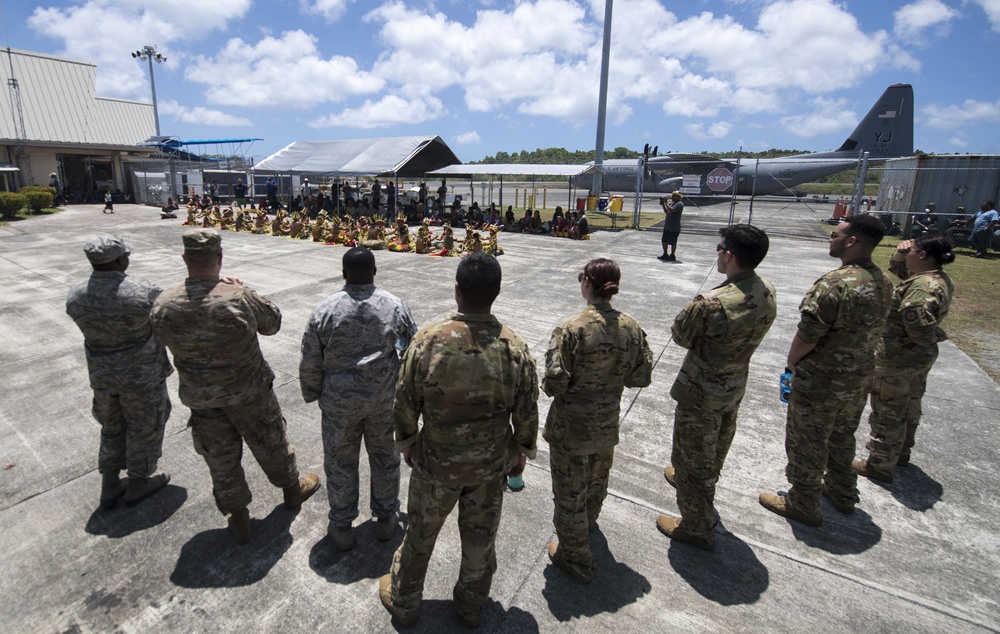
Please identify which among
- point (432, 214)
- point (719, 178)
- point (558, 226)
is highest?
point (719, 178)

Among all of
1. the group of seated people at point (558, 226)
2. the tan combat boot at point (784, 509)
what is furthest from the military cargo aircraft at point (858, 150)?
the tan combat boot at point (784, 509)

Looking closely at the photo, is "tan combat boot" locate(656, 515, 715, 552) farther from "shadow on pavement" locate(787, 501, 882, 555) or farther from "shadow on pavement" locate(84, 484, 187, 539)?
"shadow on pavement" locate(84, 484, 187, 539)

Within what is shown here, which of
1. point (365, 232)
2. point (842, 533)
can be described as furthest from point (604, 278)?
point (365, 232)

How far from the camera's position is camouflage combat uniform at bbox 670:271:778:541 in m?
2.79

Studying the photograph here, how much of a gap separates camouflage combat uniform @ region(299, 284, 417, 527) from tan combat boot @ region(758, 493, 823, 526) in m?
2.52

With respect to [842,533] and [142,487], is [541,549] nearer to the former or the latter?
[842,533]

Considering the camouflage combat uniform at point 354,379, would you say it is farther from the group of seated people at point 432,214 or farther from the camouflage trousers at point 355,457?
the group of seated people at point 432,214

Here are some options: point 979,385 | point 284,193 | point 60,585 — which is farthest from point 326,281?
point 284,193

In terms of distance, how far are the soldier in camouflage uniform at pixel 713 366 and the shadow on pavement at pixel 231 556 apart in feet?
7.99

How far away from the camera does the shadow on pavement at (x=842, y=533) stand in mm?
3053

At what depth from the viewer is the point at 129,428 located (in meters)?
3.29

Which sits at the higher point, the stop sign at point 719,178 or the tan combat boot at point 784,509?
the stop sign at point 719,178

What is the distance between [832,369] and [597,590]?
1958 millimetres

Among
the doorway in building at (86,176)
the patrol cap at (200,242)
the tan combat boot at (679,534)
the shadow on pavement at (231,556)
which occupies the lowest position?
the shadow on pavement at (231,556)
